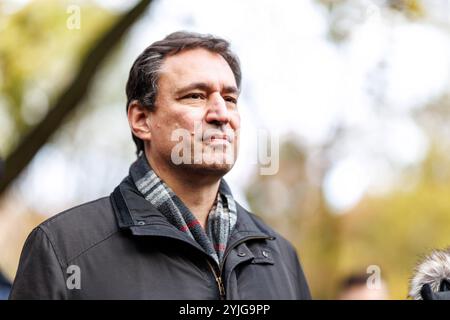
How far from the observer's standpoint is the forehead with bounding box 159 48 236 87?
333 centimetres

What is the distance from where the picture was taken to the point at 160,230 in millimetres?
3014

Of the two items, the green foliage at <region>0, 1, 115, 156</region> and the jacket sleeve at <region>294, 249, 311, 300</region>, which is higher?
the green foliage at <region>0, 1, 115, 156</region>

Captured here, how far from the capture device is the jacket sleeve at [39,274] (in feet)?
9.43

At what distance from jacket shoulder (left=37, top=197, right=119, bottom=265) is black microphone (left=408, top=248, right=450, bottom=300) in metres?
1.12

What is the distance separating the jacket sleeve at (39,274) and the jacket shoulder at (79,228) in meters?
0.03

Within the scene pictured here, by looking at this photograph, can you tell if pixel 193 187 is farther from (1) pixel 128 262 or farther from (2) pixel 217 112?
(1) pixel 128 262

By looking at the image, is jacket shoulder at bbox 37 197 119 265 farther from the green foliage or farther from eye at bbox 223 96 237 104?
the green foliage

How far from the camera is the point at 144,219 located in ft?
10.1

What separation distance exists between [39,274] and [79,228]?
0.81ft

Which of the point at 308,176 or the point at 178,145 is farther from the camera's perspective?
the point at 308,176

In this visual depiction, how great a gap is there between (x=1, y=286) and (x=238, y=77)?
175 centimetres

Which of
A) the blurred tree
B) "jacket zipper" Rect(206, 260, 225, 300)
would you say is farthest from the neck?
the blurred tree
